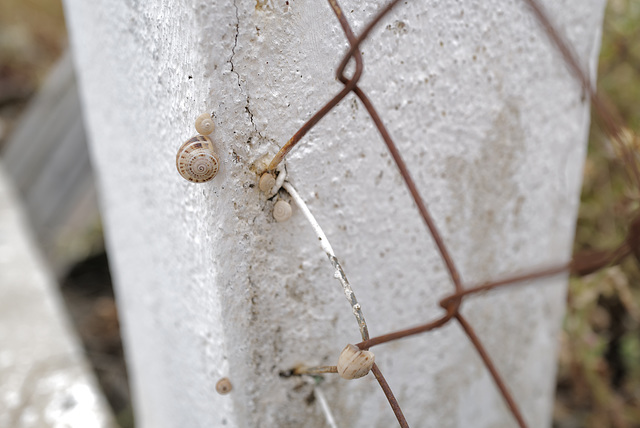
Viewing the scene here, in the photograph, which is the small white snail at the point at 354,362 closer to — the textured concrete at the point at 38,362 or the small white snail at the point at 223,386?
the small white snail at the point at 223,386

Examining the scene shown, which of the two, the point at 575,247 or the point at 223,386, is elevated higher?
the point at 575,247

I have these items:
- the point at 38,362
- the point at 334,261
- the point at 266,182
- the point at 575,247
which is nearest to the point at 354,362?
the point at 334,261

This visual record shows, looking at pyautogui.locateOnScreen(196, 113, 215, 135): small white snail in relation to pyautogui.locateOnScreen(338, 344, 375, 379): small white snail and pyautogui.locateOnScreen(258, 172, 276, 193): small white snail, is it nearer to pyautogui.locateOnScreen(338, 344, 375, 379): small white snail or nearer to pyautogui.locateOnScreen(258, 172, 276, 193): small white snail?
pyautogui.locateOnScreen(258, 172, 276, 193): small white snail

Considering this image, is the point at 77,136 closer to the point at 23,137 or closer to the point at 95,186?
the point at 95,186

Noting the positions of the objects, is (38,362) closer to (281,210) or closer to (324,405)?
(324,405)

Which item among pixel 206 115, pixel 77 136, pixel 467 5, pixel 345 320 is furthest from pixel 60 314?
pixel 467 5

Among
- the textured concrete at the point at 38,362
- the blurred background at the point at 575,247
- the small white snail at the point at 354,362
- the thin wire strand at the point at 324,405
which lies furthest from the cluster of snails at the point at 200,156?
the textured concrete at the point at 38,362

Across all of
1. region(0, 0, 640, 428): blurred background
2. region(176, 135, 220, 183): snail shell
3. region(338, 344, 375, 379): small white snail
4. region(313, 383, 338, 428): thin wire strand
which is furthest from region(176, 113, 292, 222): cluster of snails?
region(0, 0, 640, 428): blurred background

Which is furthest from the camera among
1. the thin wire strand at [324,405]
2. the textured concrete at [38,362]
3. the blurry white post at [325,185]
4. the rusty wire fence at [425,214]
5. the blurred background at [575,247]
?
the blurred background at [575,247]
